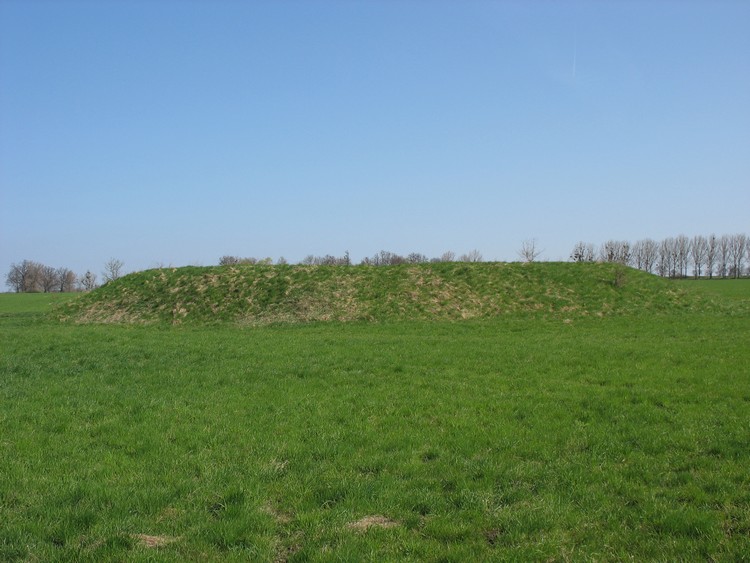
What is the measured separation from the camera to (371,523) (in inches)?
252

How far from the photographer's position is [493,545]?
5.86m

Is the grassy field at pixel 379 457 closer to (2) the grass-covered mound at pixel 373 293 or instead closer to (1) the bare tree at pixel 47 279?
(2) the grass-covered mound at pixel 373 293

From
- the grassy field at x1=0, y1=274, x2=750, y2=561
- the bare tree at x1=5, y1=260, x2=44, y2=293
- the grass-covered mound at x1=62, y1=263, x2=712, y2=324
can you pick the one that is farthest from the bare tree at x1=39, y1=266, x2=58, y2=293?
the grassy field at x1=0, y1=274, x2=750, y2=561

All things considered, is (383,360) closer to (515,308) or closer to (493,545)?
(493,545)

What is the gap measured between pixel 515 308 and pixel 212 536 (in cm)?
2957

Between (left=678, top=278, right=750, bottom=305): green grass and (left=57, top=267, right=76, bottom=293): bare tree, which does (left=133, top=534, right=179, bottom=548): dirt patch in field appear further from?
(left=57, top=267, right=76, bottom=293): bare tree

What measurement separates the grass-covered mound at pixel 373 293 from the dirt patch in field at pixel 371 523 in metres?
25.3

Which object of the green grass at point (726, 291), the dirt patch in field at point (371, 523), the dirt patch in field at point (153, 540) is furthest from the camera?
the green grass at point (726, 291)

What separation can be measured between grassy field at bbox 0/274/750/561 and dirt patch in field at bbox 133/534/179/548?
0.02 m

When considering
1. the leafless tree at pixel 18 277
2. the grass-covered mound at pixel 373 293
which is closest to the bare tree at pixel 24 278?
the leafless tree at pixel 18 277

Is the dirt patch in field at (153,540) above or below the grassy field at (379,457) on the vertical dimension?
below

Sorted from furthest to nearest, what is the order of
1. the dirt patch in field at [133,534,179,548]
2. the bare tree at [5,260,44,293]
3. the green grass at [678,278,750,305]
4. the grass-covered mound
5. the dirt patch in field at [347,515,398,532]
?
1. the bare tree at [5,260,44,293]
2. the green grass at [678,278,750,305]
3. the grass-covered mound
4. the dirt patch in field at [347,515,398,532]
5. the dirt patch in field at [133,534,179,548]

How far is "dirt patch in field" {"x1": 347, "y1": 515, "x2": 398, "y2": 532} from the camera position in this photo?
20.6ft

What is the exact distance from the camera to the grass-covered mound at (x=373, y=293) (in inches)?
1310
